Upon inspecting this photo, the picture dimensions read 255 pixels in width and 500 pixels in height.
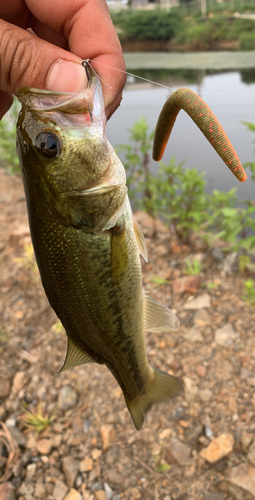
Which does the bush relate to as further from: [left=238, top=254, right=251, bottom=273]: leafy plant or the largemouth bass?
the largemouth bass

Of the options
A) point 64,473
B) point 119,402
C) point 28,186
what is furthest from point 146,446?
point 28,186

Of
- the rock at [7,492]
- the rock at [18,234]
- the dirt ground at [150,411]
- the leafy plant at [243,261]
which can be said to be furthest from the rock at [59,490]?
the rock at [18,234]

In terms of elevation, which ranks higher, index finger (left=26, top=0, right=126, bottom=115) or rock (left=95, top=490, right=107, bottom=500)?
index finger (left=26, top=0, right=126, bottom=115)

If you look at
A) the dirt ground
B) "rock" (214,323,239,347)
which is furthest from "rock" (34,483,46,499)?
"rock" (214,323,239,347)

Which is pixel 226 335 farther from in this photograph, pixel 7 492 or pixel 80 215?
pixel 80 215

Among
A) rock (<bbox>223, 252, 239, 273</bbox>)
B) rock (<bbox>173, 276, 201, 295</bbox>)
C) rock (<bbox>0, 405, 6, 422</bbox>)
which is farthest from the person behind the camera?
rock (<bbox>223, 252, 239, 273</bbox>)
